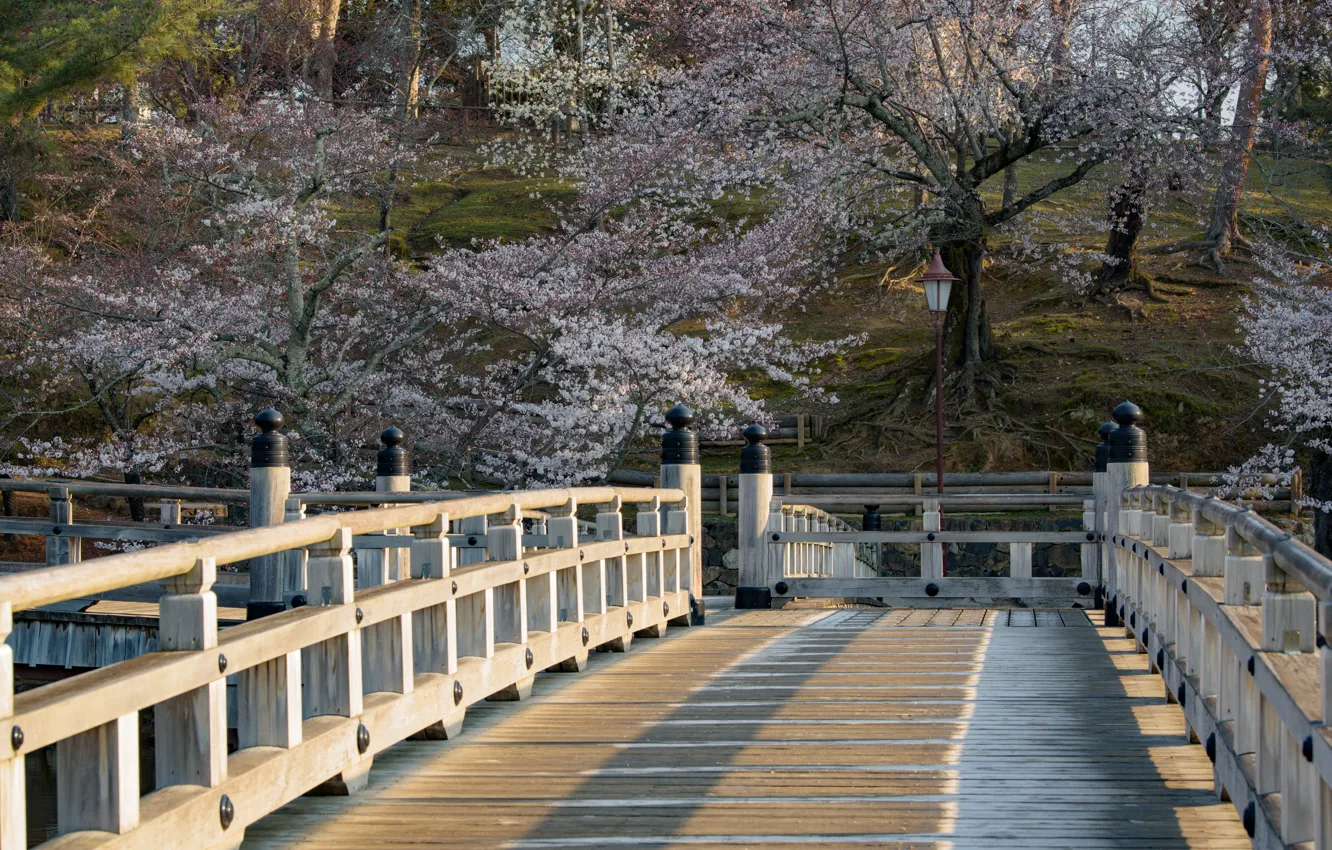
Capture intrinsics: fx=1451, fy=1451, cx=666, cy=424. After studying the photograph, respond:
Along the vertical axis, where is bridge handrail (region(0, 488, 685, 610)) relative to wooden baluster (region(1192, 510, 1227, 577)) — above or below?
above

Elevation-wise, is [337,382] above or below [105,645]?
above

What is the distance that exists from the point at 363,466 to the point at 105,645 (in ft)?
26.2

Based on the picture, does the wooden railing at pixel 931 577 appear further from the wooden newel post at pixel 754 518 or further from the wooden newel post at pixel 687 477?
the wooden newel post at pixel 687 477

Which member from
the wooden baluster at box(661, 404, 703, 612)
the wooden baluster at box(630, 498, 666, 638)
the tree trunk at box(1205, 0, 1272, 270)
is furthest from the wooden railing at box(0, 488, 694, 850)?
the tree trunk at box(1205, 0, 1272, 270)

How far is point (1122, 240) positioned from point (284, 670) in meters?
27.8

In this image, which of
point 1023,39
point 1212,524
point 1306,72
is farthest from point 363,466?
point 1306,72

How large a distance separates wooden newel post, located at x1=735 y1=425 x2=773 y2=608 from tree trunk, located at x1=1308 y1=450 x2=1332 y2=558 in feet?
35.9

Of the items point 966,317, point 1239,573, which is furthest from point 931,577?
point 966,317

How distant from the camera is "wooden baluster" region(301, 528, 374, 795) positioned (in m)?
5.48

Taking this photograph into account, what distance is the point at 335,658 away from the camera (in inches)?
216

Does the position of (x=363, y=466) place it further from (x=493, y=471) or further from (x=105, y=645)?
(x=105, y=645)

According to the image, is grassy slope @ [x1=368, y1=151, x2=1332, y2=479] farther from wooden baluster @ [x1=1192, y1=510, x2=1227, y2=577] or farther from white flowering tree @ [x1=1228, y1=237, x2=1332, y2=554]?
wooden baluster @ [x1=1192, y1=510, x2=1227, y2=577]

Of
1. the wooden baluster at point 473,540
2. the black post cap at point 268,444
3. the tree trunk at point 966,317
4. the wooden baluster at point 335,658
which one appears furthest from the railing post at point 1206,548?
the tree trunk at point 966,317

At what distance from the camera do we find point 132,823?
152 inches
